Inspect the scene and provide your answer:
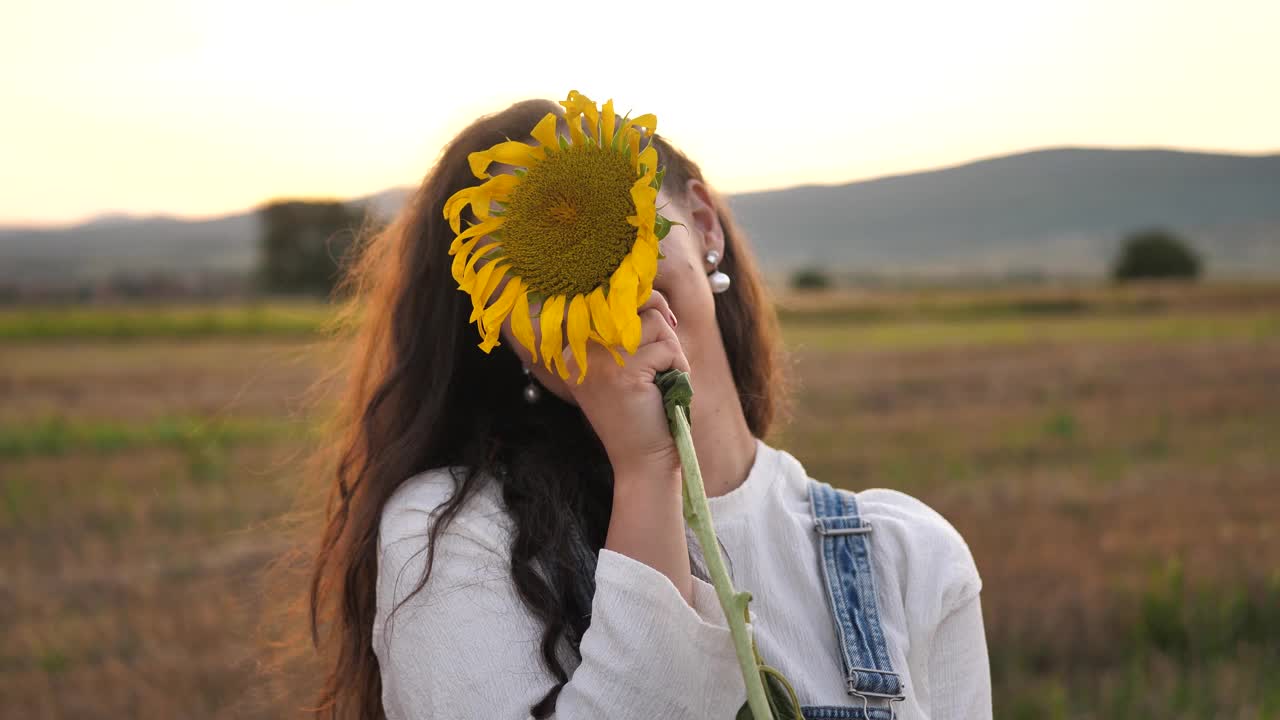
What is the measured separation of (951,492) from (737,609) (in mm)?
6934

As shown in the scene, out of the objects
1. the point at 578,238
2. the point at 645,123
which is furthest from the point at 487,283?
the point at 645,123

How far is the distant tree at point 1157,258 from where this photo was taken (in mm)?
73750

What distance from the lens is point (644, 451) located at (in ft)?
4.41

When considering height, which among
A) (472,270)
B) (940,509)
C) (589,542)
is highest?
(472,270)

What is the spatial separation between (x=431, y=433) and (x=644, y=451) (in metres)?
0.70

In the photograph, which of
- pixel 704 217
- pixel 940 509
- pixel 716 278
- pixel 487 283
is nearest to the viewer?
pixel 487 283

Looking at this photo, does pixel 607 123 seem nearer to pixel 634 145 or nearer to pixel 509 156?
pixel 634 145

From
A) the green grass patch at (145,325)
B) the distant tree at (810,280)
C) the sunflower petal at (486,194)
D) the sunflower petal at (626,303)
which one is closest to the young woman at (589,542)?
the sunflower petal at (626,303)

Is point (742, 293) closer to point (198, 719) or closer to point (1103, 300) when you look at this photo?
point (198, 719)

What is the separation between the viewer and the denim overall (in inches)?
62.7

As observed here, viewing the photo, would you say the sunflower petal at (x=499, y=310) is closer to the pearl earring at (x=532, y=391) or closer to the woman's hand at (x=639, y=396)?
the woman's hand at (x=639, y=396)

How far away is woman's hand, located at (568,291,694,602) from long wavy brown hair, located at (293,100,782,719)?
31 centimetres

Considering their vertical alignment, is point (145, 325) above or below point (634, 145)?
below

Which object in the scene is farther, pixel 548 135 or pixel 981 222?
pixel 981 222
